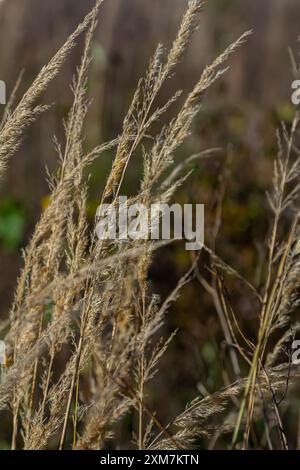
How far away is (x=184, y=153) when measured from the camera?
457cm

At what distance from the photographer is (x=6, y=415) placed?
3113mm

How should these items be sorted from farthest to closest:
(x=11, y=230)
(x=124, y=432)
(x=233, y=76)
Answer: (x=233, y=76) < (x=11, y=230) < (x=124, y=432)

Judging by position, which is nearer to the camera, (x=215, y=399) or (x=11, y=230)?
(x=215, y=399)

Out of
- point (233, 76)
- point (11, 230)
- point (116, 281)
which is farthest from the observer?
point (233, 76)

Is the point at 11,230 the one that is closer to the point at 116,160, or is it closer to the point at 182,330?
the point at 182,330

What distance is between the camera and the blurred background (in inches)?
137

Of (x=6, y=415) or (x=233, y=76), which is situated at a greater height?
(x=233, y=76)

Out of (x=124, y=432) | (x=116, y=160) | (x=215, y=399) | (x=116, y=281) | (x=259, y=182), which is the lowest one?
(x=124, y=432)

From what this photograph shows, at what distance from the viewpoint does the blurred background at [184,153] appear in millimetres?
3475

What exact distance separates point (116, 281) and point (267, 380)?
328 mm

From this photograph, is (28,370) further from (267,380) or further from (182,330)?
(182,330)
